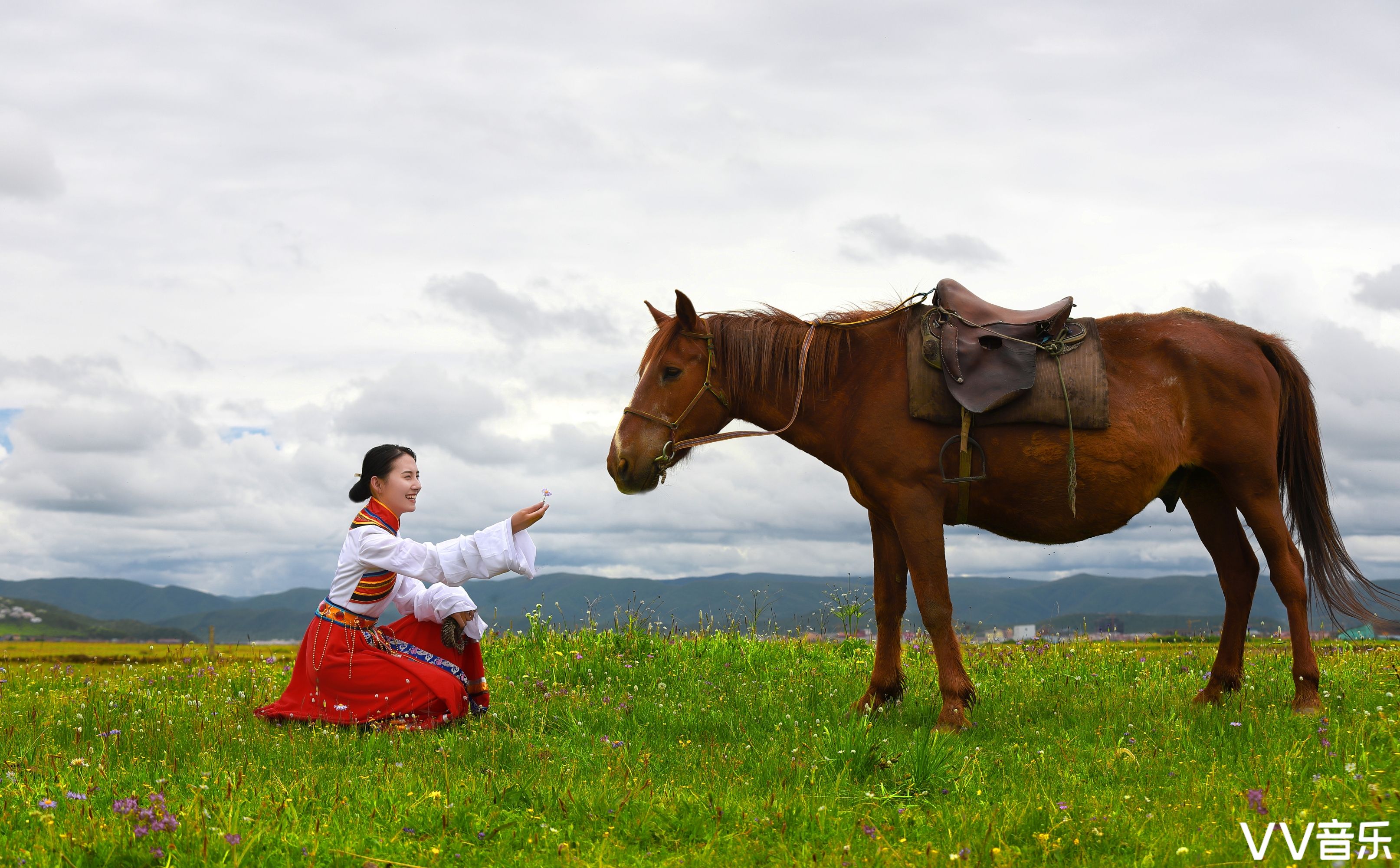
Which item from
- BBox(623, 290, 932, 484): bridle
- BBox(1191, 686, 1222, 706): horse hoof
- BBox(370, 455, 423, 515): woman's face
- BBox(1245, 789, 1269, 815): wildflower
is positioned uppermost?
BBox(623, 290, 932, 484): bridle

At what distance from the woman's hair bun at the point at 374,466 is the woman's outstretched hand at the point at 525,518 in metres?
1.28

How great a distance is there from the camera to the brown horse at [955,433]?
6742mm

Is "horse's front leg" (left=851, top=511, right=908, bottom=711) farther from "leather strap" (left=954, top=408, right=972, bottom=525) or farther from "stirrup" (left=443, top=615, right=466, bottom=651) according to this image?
"stirrup" (left=443, top=615, right=466, bottom=651)

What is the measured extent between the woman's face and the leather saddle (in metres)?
4.01

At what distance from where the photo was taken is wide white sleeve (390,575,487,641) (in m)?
7.00

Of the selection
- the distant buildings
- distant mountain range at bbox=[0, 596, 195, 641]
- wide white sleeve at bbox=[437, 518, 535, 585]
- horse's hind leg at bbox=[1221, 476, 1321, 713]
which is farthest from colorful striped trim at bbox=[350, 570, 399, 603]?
the distant buildings

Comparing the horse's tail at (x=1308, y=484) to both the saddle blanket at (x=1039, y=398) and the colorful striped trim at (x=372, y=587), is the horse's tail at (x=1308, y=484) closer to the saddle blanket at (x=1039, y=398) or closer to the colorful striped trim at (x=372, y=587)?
the saddle blanket at (x=1039, y=398)

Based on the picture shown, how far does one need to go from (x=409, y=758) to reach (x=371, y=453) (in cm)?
237

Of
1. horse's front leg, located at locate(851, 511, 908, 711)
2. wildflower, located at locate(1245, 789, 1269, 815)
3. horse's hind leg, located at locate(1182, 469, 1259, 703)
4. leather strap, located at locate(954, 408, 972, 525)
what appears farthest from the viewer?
horse's hind leg, located at locate(1182, 469, 1259, 703)

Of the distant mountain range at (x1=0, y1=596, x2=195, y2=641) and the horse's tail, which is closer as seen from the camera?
the horse's tail

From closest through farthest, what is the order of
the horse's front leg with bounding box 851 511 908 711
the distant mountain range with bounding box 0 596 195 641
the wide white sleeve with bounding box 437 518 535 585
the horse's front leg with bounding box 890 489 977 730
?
the wide white sleeve with bounding box 437 518 535 585 < the horse's front leg with bounding box 890 489 977 730 < the horse's front leg with bounding box 851 511 908 711 < the distant mountain range with bounding box 0 596 195 641

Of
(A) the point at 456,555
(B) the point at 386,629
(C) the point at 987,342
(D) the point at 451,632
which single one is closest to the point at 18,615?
(B) the point at 386,629

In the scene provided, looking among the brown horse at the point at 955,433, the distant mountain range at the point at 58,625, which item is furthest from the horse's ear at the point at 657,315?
the distant mountain range at the point at 58,625

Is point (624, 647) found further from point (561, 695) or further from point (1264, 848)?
point (1264, 848)
